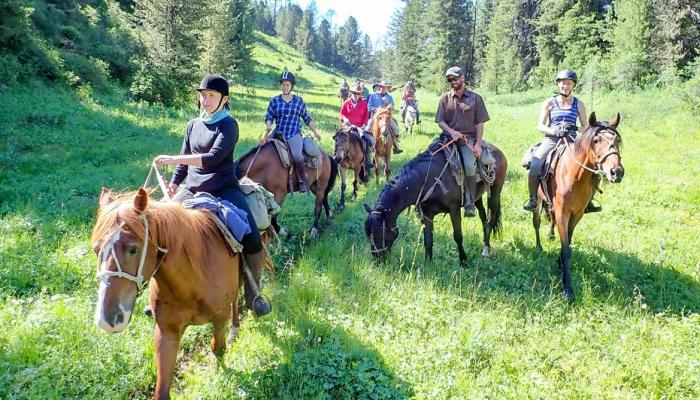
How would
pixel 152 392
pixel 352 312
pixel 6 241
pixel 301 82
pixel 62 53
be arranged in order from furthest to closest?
pixel 301 82 → pixel 62 53 → pixel 6 241 → pixel 352 312 → pixel 152 392

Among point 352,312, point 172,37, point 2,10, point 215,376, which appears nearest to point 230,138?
point 215,376

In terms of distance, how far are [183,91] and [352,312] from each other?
21.1 metres

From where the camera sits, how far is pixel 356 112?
1259cm

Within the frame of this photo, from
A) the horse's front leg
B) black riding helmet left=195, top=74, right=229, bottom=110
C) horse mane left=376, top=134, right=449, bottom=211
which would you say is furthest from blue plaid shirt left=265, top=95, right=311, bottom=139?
black riding helmet left=195, top=74, right=229, bottom=110

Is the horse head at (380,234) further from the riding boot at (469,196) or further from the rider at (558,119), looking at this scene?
the rider at (558,119)

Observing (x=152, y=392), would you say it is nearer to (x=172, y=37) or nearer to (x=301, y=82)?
(x=172, y=37)

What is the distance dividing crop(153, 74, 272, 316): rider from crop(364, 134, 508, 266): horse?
2.55 meters

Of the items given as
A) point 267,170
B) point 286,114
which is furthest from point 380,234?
point 286,114

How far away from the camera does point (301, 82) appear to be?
59344 millimetres

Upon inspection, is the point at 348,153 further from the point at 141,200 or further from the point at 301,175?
the point at 141,200

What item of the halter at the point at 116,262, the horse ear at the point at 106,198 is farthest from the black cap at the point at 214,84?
the halter at the point at 116,262

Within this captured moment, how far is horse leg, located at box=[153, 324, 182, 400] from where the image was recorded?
334cm

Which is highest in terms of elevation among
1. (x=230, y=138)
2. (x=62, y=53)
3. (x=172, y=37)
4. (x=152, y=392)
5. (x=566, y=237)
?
A: (x=172, y=37)

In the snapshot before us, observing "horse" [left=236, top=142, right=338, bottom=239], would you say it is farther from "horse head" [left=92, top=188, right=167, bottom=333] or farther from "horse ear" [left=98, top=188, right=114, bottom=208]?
"horse head" [left=92, top=188, right=167, bottom=333]
